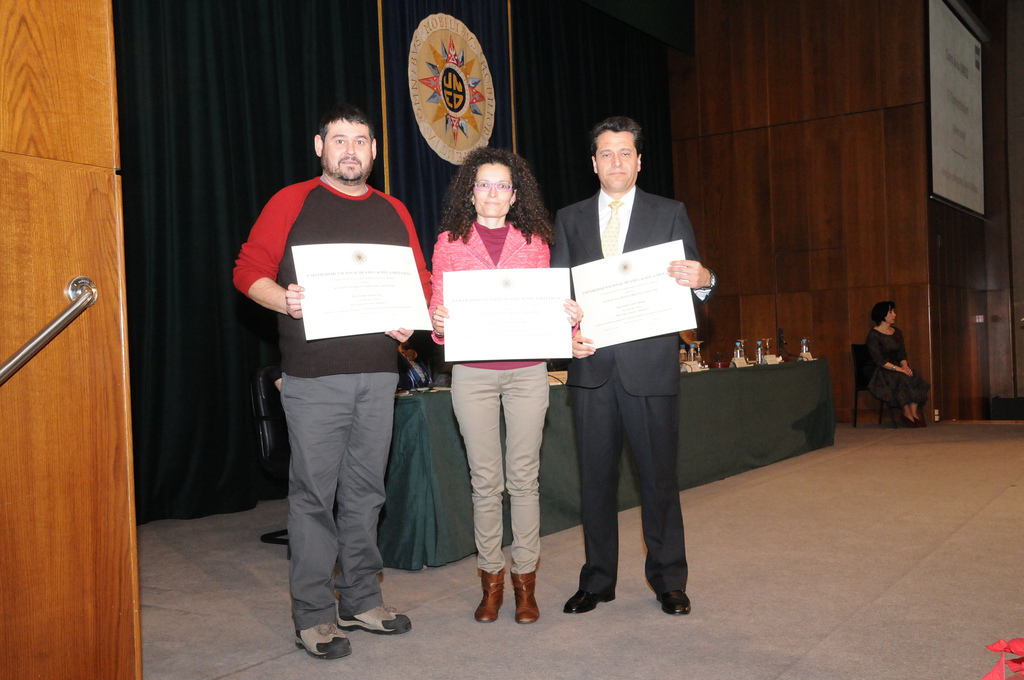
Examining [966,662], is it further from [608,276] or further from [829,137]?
[829,137]

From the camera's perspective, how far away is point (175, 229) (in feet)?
15.9

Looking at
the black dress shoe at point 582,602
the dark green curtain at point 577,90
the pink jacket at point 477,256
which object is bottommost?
the black dress shoe at point 582,602

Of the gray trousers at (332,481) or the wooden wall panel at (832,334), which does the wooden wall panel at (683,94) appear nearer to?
the wooden wall panel at (832,334)

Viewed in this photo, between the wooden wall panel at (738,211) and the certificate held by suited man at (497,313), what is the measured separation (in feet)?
24.6

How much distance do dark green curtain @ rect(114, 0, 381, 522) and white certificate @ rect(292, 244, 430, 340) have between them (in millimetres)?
2961

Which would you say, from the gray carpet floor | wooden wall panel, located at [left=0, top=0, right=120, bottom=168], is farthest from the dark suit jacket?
wooden wall panel, located at [left=0, top=0, right=120, bottom=168]

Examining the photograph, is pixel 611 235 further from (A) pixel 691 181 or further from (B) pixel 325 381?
(A) pixel 691 181

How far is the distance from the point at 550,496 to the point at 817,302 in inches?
242

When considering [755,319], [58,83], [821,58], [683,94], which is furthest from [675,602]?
[683,94]

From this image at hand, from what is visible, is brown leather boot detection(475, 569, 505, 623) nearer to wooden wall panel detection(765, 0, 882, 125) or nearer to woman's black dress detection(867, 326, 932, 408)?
woman's black dress detection(867, 326, 932, 408)

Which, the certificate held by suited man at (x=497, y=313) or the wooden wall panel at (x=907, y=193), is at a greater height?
the wooden wall panel at (x=907, y=193)

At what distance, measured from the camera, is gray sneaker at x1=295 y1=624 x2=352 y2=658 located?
2246 millimetres

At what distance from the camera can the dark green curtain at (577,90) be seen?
8.05 meters

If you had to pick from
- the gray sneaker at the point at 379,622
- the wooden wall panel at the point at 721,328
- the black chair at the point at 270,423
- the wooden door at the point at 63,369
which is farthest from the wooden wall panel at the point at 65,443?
the wooden wall panel at the point at 721,328
